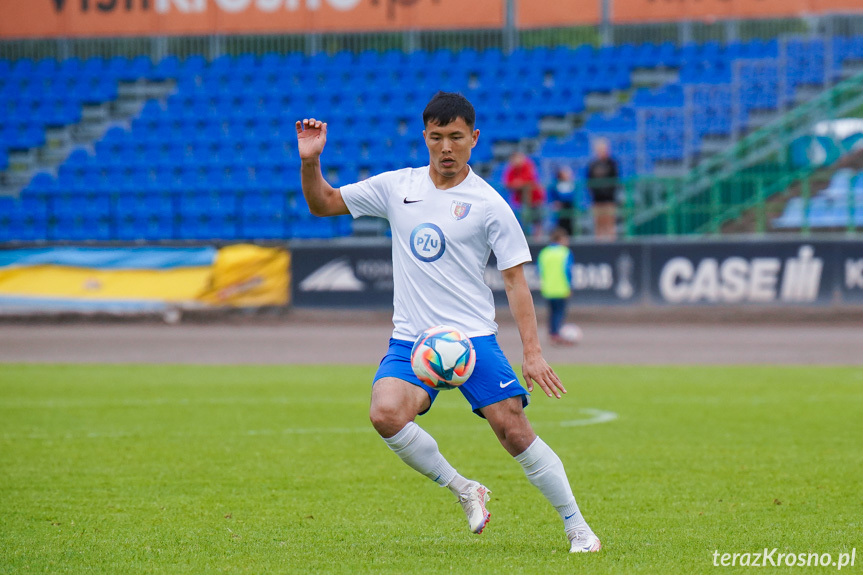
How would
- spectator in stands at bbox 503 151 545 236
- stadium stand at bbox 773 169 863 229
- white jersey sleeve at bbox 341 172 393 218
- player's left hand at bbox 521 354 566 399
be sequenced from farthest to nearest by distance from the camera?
1. spectator in stands at bbox 503 151 545 236
2. stadium stand at bbox 773 169 863 229
3. white jersey sleeve at bbox 341 172 393 218
4. player's left hand at bbox 521 354 566 399

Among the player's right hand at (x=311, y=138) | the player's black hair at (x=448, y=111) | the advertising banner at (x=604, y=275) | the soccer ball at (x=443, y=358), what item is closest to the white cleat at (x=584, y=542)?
the soccer ball at (x=443, y=358)

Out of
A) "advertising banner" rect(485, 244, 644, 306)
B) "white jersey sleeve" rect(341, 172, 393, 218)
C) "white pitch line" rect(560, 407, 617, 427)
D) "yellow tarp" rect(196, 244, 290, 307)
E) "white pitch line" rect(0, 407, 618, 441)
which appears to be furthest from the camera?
"yellow tarp" rect(196, 244, 290, 307)

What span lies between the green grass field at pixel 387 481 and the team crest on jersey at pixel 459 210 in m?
1.59

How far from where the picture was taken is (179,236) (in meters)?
25.3

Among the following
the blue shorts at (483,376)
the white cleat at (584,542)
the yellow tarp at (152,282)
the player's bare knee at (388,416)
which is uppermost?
the blue shorts at (483,376)

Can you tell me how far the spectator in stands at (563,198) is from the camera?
881 inches

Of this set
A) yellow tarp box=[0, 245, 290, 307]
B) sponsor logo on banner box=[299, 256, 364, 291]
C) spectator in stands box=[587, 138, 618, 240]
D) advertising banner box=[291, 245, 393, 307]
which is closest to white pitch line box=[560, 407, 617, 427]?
spectator in stands box=[587, 138, 618, 240]

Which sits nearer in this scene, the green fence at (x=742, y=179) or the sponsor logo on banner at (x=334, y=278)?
the green fence at (x=742, y=179)

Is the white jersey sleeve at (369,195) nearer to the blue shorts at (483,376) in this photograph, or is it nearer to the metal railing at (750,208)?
the blue shorts at (483,376)

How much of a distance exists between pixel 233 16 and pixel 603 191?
11.9 meters

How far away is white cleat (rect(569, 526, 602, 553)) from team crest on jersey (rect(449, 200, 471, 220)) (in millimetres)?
1584

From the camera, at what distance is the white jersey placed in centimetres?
516

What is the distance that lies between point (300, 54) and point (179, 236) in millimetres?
6324

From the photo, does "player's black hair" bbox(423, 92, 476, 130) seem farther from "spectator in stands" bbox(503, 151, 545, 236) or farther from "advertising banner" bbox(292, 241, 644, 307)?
"spectator in stands" bbox(503, 151, 545, 236)
